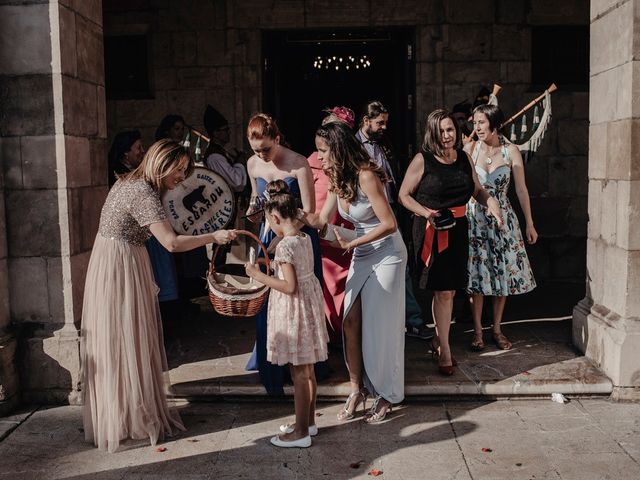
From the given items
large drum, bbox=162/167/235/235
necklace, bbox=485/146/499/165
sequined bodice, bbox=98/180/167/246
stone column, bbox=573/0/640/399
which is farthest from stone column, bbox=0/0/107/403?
stone column, bbox=573/0/640/399

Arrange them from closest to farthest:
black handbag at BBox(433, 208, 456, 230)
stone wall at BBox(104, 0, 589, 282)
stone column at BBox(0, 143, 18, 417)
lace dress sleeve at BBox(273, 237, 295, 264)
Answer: lace dress sleeve at BBox(273, 237, 295, 264) → stone column at BBox(0, 143, 18, 417) → black handbag at BBox(433, 208, 456, 230) → stone wall at BBox(104, 0, 589, 282)

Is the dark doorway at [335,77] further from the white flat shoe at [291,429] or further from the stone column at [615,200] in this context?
the white flat shoe at [291,429]

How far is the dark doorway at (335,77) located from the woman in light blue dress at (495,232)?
3.38 metres

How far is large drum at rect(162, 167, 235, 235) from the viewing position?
6.09 m

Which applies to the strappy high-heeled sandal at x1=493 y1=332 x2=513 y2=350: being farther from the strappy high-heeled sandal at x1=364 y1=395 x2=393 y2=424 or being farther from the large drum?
the large drum

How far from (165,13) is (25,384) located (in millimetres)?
5446

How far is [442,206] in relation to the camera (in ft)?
19.1

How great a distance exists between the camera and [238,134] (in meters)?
9.80

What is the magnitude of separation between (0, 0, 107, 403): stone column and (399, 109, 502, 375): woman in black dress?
91.1 inches

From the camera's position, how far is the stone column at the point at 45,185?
5504 millimetres

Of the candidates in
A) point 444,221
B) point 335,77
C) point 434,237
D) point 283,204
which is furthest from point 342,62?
point 283,204

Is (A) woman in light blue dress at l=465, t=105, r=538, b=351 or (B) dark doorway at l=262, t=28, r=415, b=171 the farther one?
(B) dark doorway at l=262, t=28, r=415, b=171

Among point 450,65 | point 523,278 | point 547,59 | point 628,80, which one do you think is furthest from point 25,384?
point 547,59

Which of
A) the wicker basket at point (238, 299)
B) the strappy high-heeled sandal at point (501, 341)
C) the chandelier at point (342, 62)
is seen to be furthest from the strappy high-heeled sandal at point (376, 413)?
the chandelier at point (342, 62)
